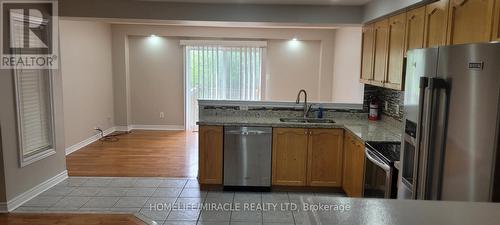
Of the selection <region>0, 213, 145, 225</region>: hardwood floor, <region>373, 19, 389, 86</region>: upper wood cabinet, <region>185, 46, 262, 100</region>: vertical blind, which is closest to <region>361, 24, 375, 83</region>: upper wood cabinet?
<region>373, 19, 389, 86</region>: upper wood cabinet

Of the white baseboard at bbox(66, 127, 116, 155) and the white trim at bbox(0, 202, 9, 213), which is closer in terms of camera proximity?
the white trim at bbox(0, 202, 9, 213)

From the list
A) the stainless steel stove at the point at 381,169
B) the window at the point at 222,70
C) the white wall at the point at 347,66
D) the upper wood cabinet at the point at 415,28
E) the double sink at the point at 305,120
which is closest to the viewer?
the stainless steel stove at the point at 381,169

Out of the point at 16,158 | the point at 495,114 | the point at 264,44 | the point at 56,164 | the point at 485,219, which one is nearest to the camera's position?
the point at 485,219

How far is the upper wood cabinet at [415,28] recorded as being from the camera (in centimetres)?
285

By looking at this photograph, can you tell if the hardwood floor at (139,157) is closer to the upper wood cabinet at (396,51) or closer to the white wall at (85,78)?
the white wall at (85,78)

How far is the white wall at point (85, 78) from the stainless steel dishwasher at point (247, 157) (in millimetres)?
3207

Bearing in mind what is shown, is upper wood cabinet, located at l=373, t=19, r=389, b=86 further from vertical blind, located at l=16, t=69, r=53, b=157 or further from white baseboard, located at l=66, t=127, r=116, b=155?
white baseboard, located at l=66, t=127, r=116, b=155

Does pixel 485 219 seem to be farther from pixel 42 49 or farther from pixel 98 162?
pixel 98 162

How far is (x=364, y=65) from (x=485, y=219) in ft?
10.5

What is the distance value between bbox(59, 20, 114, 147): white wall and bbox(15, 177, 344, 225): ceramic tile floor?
6.19 feet

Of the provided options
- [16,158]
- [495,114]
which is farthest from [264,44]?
[495,114]

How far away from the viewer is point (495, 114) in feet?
4.90

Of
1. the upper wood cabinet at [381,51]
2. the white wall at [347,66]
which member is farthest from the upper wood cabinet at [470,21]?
the white wall at [347,66]

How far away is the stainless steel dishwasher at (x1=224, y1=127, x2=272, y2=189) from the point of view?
4.06m
